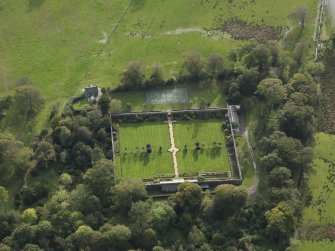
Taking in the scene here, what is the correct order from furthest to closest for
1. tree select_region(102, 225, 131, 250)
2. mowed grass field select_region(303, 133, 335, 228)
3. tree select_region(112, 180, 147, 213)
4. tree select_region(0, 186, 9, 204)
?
mowed grass field select_region(303, 133, 335, 228), tree select_region(112, 180, 147, 213), tree select_region(0, 186, 9, 204), tree select_region(102, 225, 131, 250)

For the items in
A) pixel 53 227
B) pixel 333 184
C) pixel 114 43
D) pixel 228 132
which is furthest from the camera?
pixel 114 43

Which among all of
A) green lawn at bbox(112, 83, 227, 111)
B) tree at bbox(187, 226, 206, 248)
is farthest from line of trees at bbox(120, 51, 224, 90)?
tree at bbox(187, 226, 206, 248)

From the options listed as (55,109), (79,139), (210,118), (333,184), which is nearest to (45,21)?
(55,109)

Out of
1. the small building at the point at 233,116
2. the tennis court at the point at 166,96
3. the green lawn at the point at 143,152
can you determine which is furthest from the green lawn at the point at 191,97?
the green lawn at the point at 143,152

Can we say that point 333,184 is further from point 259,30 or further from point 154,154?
point 259,30

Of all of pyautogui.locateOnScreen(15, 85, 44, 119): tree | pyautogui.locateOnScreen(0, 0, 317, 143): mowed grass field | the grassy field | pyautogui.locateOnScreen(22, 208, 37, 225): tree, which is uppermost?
pyautogui.locateOnScreen(0, 0, 317, 143): mowed grass field

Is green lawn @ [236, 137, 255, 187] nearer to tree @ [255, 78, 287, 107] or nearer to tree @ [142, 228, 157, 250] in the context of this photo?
tree @ [255, 78, 287, 107]

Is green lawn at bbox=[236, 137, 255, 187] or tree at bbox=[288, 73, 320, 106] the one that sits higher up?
tree at bbox=[288, 73, 320, 106]
